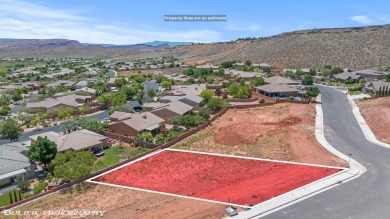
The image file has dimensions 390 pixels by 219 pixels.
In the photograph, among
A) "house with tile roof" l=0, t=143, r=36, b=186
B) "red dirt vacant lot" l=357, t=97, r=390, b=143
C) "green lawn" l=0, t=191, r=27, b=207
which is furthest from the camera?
"red dirt vacant lot" l=357, t=97, r=390, b=143

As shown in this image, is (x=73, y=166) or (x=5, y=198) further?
(x=73, y=166)

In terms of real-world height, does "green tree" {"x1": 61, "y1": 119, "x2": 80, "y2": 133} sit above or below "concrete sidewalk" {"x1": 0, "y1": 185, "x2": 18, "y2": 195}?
above

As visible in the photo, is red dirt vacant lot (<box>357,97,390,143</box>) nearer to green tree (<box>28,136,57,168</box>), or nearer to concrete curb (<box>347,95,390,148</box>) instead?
concrete curb (<box>347,95,390,148</box>)

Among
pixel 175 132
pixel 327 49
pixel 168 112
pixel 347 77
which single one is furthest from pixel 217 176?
pixel 327 49

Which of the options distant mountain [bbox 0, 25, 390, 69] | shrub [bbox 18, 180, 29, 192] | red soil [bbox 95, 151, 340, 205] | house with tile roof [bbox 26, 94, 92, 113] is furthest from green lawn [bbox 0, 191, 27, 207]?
distant mountain [bbox 0, 25, 390, 69]

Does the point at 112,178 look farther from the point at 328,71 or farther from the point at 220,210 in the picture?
the point at 328,71

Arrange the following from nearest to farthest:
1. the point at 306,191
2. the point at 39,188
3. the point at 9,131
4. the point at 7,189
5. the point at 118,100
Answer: the point at 306,191, the point at 39,188, the point at 7,189, the point at 9,131, the point at 118,100

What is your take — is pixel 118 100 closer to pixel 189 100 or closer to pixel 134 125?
pixel 189 100
